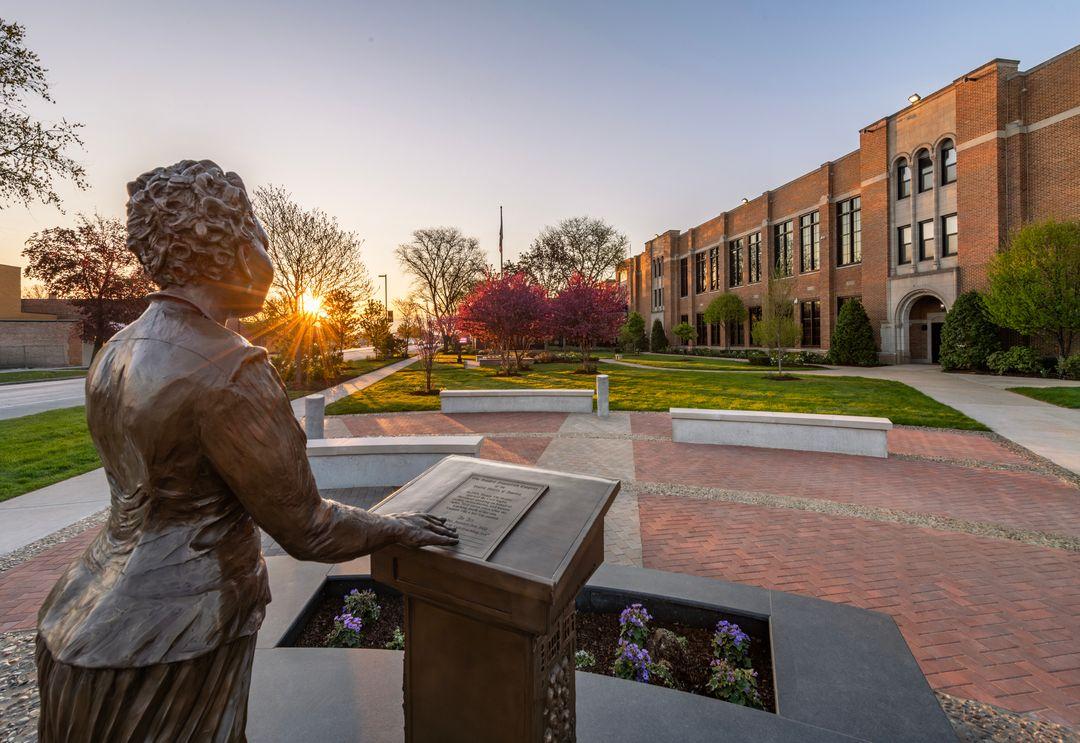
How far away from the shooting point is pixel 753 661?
3389 millimetres

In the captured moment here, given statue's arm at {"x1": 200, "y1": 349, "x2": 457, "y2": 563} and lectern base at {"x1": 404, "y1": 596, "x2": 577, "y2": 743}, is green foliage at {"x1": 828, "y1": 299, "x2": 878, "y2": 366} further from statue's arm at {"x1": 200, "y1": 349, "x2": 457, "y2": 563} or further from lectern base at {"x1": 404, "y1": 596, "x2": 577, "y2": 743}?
statue's arm at {"x1": 200, "y1": 349, "x2": 457, "y2": 563}

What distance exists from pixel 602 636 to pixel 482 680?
76.1 inches

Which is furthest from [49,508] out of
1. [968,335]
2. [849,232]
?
[849,232]

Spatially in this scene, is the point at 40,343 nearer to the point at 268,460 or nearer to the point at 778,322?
the point at 778,322

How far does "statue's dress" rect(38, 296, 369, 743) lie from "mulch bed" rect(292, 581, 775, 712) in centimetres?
264

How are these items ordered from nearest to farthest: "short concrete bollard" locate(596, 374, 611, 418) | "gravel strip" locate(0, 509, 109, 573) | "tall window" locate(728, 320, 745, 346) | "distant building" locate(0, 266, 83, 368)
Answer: "gravel strip" locate(0, 509, 109, 573), "short concrete bollard" locate(596, 374, 611, 418), "distant building" locate(0, 266, 83, 368), "tall window" locate(728, 320, 745, 346)

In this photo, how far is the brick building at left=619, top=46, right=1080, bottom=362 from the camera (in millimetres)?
23281

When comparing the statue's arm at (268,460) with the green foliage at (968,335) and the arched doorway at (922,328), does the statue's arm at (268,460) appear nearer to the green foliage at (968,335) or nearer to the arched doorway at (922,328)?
the green foliage at (968,335)

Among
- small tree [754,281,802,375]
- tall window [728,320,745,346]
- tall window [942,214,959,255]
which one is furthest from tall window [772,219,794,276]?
small tree [754,281,802,375]

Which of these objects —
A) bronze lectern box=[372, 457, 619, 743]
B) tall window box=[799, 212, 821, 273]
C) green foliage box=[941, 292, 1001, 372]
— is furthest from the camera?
tall window box=[799, 212, 821, 273]

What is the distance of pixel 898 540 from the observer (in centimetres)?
544

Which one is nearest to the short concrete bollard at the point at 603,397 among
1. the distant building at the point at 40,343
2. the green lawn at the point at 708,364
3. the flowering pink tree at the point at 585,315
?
the flowering pink tree at the point at 585,315

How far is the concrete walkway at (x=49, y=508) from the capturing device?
580 centimetres

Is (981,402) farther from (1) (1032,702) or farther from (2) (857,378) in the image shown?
(1) (1032,702)
